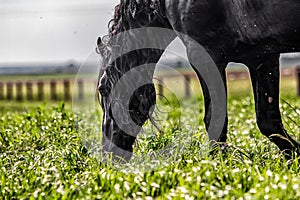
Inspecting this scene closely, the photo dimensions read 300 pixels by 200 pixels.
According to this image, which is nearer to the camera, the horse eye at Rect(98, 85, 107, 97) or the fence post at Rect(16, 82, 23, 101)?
the horse eye at Rect(98, 85, 107, 97)

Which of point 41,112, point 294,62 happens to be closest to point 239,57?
point 41,112

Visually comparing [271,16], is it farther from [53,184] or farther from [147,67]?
[53,184]

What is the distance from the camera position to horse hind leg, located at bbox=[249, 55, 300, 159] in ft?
17.5

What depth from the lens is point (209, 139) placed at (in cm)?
524

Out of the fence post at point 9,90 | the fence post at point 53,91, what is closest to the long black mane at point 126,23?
the fence post at point 53,91

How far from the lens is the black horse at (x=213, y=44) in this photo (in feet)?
15.1

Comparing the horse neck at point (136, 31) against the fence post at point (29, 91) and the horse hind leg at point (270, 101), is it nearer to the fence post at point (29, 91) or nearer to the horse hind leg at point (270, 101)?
the horse hind leg at point (270, 101)

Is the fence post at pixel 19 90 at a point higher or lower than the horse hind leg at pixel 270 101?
lower

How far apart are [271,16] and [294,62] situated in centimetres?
3985

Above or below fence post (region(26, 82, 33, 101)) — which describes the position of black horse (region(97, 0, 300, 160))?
above

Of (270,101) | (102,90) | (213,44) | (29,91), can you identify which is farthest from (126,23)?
(29,91)

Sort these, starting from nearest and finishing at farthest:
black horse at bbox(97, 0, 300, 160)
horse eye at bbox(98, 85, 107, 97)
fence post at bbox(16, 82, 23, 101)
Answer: black horse at bbox(97, 0, 300, 160) < horse eye at bbox(98, 85, 107, 97) < fence post at bbox(16, 82, 23, 101)

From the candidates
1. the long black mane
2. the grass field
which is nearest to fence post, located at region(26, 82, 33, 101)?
the grass field

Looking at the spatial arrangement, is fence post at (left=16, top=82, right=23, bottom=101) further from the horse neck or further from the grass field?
the horse neck
